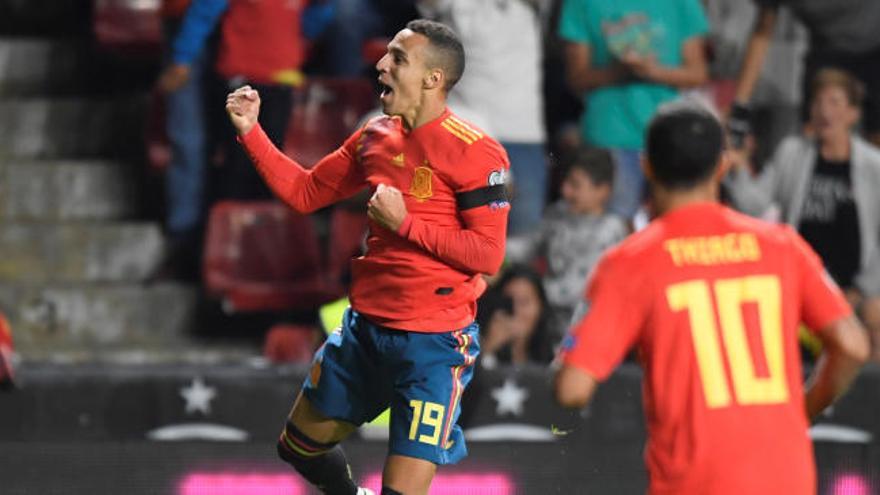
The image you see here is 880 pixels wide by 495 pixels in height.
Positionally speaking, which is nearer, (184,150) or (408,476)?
(408,476)

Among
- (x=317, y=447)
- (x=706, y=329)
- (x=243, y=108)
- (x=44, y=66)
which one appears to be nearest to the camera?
(x=706, y=329)

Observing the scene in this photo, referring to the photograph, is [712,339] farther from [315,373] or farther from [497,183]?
[315,373]

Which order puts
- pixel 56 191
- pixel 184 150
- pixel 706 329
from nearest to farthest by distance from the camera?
pixel 706 329 < pixel 184 150 < pixel 56 191

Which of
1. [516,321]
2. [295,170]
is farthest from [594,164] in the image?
[295,170]

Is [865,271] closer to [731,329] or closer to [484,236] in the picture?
[484,236]

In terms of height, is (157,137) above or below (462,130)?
below

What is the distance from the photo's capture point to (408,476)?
5.87m

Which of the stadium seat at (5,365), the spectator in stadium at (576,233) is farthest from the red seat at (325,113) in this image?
the stadium seat at (5,365)

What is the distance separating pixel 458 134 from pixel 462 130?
0.10 feet

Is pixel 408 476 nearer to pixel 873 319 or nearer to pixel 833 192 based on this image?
pixel 873 319

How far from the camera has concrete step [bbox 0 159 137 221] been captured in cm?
1038

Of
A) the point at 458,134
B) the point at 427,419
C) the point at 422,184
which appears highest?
the point at 458,134

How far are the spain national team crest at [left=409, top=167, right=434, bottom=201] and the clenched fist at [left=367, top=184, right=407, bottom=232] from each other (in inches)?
8.5

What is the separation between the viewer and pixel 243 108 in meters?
6.07
